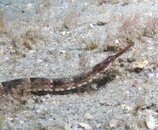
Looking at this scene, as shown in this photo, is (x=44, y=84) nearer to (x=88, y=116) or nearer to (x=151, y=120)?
(x=88, y=116)

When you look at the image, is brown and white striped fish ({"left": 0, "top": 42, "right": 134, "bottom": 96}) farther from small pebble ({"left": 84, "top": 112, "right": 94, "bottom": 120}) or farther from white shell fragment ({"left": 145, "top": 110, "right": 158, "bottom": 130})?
white shell fragment ({"left": 145, "top": 110, "right": 158, "bottom": 130})

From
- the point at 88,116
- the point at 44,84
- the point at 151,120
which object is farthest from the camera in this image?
the point at 44,84

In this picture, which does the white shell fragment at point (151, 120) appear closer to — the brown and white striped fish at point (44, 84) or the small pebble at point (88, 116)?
the small pebble at point (88, 116)

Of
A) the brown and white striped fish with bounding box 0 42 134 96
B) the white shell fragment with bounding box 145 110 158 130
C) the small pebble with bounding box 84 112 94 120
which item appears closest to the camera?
the white shell fragment with bounding box 145 110 158 130

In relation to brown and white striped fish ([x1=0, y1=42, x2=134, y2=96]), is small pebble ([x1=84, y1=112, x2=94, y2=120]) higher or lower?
lower

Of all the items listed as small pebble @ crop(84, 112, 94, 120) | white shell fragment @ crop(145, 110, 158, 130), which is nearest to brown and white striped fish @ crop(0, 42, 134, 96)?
small pebble @ crop(84, 112, 94, 120)

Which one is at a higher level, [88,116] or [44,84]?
[44,84]

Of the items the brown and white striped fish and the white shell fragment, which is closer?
the white shell fragment

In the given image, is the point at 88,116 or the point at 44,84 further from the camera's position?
the point at 44,84

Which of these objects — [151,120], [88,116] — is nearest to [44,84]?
[88,116]

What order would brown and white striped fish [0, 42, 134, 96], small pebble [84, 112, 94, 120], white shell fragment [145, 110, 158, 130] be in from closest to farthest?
white shell fragment [145, 110, 158, 130] < small pebble [84, 112, 94, 120] < brown and white striped fish [0, 42, 134, 96]

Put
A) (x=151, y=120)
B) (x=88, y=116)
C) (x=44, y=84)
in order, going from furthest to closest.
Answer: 1. (x=44, y=84)
2. (x=88, y=116)
3. (x=151, y=120)

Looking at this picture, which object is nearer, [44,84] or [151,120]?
[151,120]
